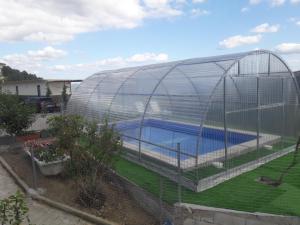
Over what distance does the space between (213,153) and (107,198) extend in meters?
3.11

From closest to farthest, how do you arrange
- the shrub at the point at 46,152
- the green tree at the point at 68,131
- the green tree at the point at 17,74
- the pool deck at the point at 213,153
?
the green tree at the point at 68,131
the pool deck at the point at 213,153
the shrub at the point at 46,152
the green tree at the point at 17,74

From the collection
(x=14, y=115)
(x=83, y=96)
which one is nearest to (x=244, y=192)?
(x=14, y=115)

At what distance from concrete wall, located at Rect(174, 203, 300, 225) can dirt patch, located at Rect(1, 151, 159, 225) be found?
0.80 m

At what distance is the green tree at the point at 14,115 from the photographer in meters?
12.2

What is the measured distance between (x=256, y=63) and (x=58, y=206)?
7.06 meters

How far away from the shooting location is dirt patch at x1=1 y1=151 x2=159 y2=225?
6.97m

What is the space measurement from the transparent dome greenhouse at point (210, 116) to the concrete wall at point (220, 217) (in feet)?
3.89

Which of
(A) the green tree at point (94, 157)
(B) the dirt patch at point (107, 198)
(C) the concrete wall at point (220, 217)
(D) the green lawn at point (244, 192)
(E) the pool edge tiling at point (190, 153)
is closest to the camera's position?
(C) the concrete wall at point (220, 217)

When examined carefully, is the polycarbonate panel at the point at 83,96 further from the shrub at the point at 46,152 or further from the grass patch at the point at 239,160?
the grass patch at the point at 239,160

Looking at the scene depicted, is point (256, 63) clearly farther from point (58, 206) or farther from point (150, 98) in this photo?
point (58, 206)

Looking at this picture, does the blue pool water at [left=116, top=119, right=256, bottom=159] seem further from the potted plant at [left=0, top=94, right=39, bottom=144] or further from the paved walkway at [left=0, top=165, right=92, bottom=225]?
the potted plant at [left=0, top=94, right=39, bottom=144]

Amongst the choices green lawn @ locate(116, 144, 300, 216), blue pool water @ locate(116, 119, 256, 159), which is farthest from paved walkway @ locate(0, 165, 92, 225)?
blue pool water @ locate(116, 119, 256, 159)

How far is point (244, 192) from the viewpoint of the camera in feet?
23.8

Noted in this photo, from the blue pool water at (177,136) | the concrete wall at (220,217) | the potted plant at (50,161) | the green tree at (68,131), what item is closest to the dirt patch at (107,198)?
the potted plant at (50,161)
